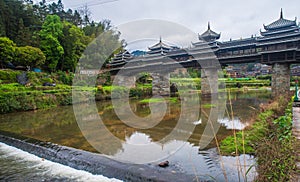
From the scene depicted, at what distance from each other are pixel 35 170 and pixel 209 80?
21520mm

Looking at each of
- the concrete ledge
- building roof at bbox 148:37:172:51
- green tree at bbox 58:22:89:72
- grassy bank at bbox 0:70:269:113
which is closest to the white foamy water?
the concrete ledge

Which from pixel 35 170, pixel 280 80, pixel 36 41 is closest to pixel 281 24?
pixel 280 80

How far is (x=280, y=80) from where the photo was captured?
55.1 feet

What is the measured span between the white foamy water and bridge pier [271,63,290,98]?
16.6m

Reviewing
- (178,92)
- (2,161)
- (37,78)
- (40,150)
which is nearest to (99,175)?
(40,150)

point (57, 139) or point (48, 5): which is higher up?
point (48, 5)

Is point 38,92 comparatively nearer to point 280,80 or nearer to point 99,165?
point 99,165

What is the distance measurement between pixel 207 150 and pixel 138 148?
6.93ft

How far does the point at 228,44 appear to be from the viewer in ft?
71.6

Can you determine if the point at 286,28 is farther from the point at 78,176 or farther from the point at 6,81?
the point at 6,81

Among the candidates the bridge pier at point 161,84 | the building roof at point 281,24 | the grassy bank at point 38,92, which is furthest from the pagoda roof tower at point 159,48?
the building roof at point 281,24

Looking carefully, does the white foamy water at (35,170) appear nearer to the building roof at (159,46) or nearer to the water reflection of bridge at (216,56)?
the water reflection of bridge at (216,56)

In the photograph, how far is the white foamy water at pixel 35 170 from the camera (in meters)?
4.39

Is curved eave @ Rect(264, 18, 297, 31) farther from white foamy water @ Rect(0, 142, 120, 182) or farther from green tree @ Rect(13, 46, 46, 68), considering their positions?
green tree @ Rect(13, 46, 46, 68)
